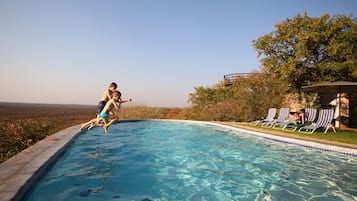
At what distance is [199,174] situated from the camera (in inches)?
205

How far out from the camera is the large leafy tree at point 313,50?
14203 millimetres

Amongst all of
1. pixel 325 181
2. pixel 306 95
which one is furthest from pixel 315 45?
pixel 325 181

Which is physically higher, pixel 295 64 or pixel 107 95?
pixel 295 64

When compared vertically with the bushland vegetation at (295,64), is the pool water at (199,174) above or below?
below

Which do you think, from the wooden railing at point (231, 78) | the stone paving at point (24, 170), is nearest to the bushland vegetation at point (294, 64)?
the wooden railing at point (231, 78)

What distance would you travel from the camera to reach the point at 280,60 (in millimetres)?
16375

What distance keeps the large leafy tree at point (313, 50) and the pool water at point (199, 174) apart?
30.8 ft

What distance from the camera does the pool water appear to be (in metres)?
4.00

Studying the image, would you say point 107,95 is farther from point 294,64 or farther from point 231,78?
point 231,78

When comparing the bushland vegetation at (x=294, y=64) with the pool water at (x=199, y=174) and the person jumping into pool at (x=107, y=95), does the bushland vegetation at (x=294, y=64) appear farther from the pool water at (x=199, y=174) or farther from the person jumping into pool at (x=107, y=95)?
the person jumping into pool at (x=107, y=95)

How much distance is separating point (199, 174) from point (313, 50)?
46.8 feet

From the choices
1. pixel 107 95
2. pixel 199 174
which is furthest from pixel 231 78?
pixel 199 174

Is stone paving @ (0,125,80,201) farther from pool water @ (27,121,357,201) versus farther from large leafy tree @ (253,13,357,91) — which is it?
large leafy tree @ (253,13,357,91)

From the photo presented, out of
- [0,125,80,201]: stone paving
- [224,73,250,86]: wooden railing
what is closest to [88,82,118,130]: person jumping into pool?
[0,125,80,201]: stone paving
